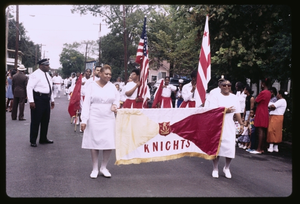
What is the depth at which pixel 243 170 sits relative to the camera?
689cm

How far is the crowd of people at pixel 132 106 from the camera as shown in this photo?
18.9 ft

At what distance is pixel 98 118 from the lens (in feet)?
18.8

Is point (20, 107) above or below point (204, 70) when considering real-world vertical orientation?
below

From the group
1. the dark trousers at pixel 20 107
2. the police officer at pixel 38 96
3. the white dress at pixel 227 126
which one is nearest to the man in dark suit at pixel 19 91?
the dark trousers at pixel 20 107

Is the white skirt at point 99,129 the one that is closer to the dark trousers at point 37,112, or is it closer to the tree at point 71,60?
the dark trousers at point 37,112

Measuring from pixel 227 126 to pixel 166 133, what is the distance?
1.18 m

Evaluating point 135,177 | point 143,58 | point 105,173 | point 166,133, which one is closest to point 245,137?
point 143,58

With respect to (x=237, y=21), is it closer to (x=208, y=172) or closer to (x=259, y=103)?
(x=259, y=103)

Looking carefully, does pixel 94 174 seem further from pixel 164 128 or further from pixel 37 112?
pixel 37 112

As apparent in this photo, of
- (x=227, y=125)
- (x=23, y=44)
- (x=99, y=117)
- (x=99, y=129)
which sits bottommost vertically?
(x=99, y=129)

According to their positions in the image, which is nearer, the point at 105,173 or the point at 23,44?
the point at 105,173

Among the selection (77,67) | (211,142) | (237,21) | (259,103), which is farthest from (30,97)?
(77,67)

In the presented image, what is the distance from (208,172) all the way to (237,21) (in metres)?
8.01

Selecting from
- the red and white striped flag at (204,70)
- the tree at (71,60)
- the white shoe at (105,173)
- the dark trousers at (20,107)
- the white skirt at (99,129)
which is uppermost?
the tree at (71,60)
